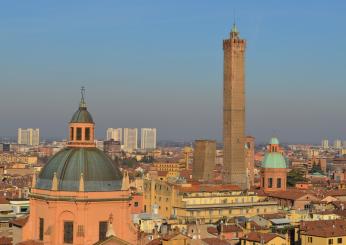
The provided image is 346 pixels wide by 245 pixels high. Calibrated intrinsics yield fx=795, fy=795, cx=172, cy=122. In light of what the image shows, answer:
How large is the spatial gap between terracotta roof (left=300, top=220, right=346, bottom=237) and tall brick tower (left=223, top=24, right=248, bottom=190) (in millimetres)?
39830

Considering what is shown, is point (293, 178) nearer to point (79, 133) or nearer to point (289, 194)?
point (289, 194)

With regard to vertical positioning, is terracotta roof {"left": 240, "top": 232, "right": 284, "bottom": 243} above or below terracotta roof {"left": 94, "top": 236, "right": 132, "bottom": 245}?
below

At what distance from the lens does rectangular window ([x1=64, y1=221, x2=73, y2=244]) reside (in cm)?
2525

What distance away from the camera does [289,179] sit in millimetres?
88312

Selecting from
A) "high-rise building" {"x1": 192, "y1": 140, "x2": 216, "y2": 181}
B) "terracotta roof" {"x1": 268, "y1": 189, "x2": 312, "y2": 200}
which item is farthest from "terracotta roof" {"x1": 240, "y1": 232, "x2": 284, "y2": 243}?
"high-rise building" {"x1": 192, "y1": 140, "x2": 216, "y2": 181}

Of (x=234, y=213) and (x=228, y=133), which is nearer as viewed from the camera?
(x=234, y=213)

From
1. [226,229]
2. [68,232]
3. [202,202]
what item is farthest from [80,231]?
[202,202]

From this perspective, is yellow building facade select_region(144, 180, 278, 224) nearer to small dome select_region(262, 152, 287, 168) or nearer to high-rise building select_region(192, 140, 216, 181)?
small dome select_region(262, 152, 287, 168)

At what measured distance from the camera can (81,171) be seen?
83.6ft

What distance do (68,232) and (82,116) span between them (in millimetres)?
3928

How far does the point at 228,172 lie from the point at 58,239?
172ft

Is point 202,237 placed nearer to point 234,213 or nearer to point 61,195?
point 61,195

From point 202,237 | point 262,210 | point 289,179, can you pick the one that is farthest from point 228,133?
point 202,237

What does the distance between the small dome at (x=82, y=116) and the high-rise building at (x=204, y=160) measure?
5962cm
